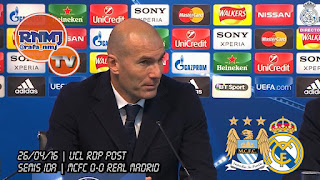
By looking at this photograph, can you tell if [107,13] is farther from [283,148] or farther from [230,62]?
[283,148]

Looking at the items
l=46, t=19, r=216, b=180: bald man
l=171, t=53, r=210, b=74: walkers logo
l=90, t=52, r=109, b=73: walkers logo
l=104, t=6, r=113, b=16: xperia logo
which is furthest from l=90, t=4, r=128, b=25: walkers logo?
l=46, t=19, r=216, b=180: bald man

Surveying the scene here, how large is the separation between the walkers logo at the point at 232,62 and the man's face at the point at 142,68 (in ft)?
6.23

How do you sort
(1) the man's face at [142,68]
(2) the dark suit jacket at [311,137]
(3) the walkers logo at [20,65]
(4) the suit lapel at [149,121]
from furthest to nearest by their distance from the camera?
(3) the walkers logo at [20,65]
(2) the dark suit jacket at [311,137]
(4) the suit lapel at [149,121]
(1) the man's face at [142,68]

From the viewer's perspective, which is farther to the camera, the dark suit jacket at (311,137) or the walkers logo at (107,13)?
the walkers logo at (107,13)

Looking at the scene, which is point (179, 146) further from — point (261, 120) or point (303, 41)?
point (303, 41)

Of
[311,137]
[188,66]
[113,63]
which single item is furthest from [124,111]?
[188,66]

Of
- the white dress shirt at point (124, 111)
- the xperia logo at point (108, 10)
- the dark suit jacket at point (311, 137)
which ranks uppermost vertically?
the xperia logo at point (108, 10)

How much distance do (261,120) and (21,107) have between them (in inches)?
70.6

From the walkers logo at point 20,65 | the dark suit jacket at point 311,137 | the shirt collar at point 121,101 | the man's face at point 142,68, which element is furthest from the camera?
the walkers logo at point 20,65

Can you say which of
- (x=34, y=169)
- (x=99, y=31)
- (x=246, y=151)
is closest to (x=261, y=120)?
(x=246, y=151)

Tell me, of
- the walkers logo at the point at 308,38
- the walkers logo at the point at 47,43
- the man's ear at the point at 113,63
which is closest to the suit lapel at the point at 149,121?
the man's ear at the point at 113,63

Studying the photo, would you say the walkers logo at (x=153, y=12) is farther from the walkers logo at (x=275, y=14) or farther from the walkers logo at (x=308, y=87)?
the walkers logo at (x=308, y=87)

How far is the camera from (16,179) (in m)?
3.94

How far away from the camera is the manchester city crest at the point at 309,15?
3.77 metres
